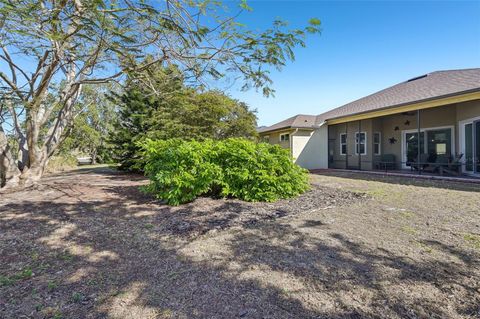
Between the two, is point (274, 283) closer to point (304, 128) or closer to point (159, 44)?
point (159, 44)

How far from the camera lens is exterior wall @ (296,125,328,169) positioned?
52.6 feet

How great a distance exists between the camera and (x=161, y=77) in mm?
7859

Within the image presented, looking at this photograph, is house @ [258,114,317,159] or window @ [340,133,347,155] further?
window @ [340,133,347,155]

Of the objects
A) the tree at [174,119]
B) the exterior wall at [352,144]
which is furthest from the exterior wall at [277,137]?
the tree at [174,119]

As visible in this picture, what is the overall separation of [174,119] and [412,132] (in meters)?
12.3

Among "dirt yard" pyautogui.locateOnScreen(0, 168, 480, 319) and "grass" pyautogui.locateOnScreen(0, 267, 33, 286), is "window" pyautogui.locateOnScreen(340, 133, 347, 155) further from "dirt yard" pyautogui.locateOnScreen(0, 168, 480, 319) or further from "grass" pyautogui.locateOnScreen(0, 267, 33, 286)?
"grass" pyautogui.locateOnScreen(0, 267, 33, 286)

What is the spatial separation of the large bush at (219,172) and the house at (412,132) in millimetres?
7175

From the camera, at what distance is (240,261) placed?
10.5 ft

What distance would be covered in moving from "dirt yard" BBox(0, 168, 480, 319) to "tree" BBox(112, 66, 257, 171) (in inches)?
213

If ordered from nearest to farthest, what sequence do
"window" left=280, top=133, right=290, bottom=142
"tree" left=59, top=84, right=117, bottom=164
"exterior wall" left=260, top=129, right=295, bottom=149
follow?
"exterior wall" left=260, top=129, right=295, bottom=149 < "window" left=280, top=133, right=290, bottom=142 < "tree" left=59, top=84, right=117, bottom=164

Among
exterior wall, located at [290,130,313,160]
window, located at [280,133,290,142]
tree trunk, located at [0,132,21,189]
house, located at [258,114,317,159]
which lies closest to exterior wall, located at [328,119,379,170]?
house, located at [258,114,317,159]

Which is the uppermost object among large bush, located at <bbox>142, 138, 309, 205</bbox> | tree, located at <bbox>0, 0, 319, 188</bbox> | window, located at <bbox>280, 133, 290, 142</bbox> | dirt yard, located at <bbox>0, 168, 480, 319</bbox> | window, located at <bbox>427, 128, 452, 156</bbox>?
tree, located at <bbox>0, 0, 319, 188</bbox>

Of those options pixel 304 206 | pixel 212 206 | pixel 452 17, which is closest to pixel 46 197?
pixel 212 206

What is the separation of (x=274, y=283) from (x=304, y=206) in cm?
328
